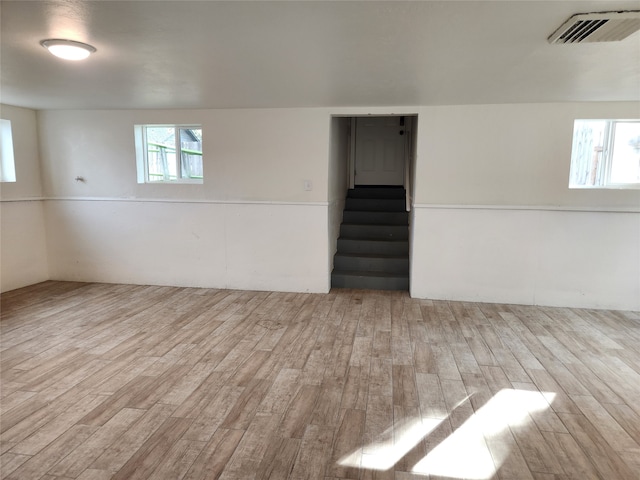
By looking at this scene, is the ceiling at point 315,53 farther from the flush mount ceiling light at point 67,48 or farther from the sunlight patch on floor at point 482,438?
the sunlight patch on floor at point 482,438

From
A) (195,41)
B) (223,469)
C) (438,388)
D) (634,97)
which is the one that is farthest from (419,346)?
(634,97)

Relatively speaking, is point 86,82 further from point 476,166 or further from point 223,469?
point 476,166

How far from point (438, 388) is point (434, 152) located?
8.87ft

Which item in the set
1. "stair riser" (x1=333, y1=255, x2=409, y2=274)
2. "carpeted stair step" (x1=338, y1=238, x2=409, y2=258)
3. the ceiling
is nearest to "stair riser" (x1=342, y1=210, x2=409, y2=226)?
"carpeted stair step" (x1=338, y1=238, x2=409, y2=258)

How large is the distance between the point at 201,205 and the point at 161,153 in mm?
980

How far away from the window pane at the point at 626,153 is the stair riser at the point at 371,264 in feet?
8.29

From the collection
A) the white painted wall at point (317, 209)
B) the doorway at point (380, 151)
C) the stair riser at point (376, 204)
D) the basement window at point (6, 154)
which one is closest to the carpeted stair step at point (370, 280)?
the white painted wall at point (317, 209)

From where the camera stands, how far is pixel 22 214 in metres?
4.81

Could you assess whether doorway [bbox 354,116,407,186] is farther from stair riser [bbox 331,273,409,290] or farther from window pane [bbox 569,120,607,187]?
window pane [bbox 569,120,607,187]

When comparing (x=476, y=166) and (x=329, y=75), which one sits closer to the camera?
(x=329, y=75)

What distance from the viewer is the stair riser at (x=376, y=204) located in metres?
5.76

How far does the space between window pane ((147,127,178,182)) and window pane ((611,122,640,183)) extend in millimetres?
5207

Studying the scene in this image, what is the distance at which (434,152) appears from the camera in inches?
170

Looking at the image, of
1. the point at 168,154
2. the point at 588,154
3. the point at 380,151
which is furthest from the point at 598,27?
the point at 168,154
